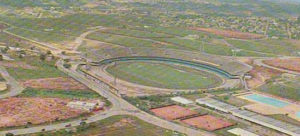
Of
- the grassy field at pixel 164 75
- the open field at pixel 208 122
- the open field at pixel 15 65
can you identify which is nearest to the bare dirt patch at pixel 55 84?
the open field at pixel 15 65

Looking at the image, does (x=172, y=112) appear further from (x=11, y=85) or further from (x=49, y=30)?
(x=49, y=30)

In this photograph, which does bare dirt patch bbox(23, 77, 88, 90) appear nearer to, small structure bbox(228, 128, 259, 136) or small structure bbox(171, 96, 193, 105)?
small structure bbox(171, 96, 193, 105)

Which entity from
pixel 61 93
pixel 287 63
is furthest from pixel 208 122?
pixel 287 63

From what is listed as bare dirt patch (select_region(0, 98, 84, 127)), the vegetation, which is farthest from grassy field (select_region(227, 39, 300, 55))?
bare dirt patch (select_region(0, 98, 84, 127))

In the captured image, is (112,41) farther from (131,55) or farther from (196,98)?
(196,98)

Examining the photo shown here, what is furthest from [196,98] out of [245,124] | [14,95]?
[14,95]
